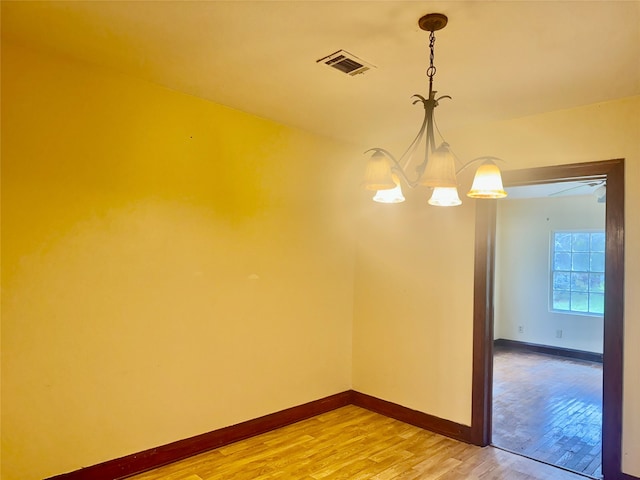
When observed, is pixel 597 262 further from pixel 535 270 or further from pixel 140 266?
pixel 140 266

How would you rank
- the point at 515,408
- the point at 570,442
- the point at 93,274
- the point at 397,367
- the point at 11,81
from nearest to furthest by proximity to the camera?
the point at 11,81, the point at 93,274, the point at 570,442, the point at 397,367, the point at 515,408

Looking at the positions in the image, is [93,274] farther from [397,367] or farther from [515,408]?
[515,408]

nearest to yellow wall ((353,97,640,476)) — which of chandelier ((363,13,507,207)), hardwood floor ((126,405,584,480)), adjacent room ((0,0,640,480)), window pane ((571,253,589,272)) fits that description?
adjacent room ((0,0,640,480))

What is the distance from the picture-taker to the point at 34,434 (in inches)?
94.6

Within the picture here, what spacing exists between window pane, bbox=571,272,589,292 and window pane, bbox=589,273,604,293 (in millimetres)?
55

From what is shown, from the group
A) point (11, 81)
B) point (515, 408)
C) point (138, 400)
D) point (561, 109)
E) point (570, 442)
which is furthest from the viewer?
point (515, 408)

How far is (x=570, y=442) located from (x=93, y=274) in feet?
12.7

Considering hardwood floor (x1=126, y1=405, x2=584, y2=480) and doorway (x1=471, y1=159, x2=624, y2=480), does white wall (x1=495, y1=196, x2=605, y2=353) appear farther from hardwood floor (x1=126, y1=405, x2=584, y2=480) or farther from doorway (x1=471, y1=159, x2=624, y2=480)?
hardwood floor (x1=126, y1=405, x2=584, y2=480)

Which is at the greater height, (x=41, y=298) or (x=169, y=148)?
(x=169, y=148)

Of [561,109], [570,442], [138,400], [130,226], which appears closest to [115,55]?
[130,226]

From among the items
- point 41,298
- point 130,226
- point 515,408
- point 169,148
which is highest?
point 169,148

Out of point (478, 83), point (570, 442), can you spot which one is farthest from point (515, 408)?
point (478, 83)

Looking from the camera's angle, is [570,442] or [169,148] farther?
[570,442]

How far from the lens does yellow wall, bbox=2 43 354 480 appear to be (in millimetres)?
2385
